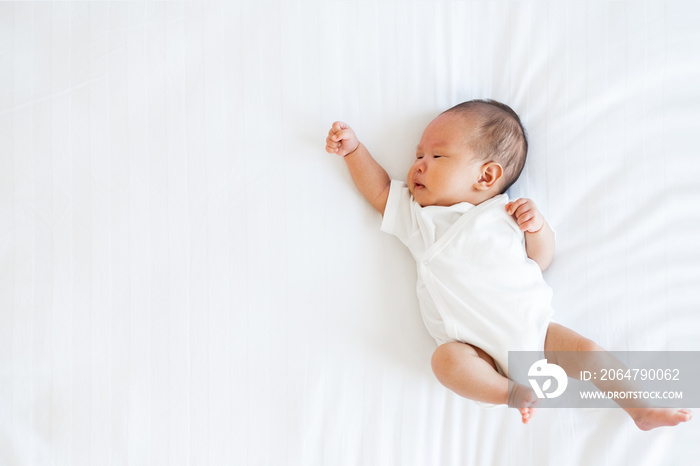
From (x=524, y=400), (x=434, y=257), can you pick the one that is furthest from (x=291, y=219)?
(x=524, y=400)

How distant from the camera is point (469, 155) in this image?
3.82ft

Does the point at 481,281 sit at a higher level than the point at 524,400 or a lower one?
higher

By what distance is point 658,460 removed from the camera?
113 cm

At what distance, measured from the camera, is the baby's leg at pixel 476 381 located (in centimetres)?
105

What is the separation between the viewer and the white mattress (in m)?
1.18

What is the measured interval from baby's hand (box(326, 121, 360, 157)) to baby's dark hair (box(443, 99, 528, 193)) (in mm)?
215

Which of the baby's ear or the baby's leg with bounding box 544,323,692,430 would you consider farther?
the baby's ear

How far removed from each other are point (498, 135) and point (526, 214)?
0.18m

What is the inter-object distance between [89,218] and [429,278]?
750 mm

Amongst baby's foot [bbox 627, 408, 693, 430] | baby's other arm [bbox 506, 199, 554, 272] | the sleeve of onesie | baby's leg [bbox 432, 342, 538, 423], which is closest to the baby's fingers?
baby's other arm [bbox 506, 199, 554, 272]

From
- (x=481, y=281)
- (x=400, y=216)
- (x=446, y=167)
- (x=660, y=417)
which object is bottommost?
(x=660, y=417)

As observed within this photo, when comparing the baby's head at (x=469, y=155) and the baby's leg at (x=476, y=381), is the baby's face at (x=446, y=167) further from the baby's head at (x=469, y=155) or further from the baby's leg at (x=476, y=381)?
the baby's leg at (x=476, y=381)

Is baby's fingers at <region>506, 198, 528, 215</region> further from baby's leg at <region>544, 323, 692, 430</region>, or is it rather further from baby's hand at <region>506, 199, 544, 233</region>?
baby's leg at <region>544, 323, 692, 430</region>

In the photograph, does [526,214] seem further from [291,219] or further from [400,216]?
[291,219]
